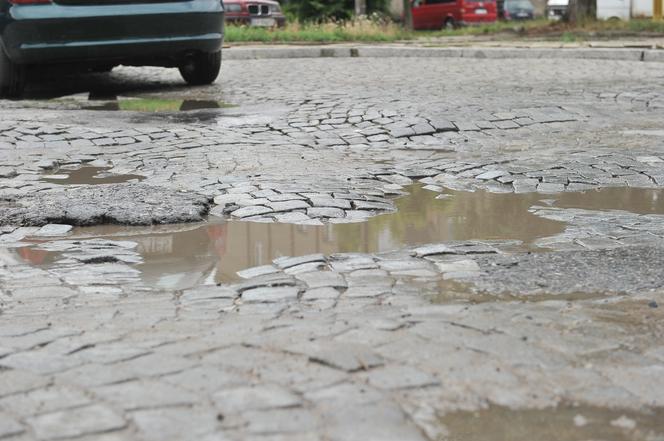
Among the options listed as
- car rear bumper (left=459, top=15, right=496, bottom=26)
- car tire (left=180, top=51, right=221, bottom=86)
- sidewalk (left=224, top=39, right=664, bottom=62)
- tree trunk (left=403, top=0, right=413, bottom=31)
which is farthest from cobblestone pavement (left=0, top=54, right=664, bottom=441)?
car rear bumper (left=459, top=15, right=496, bottom=26)

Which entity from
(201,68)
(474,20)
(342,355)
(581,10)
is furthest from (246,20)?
(342,355)

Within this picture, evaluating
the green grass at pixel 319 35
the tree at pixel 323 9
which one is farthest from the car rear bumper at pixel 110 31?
the tree at pixel 323 9

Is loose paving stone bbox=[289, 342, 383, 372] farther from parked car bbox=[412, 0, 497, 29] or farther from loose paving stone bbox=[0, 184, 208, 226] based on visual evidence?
parked car bbox=[412, 0, 497, 29]

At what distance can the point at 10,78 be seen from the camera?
10461mm

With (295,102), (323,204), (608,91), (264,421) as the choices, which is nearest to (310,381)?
(264,421)

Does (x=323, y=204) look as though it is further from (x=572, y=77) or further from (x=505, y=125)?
(x=572, y=77)

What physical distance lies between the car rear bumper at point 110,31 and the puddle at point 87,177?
3.27m

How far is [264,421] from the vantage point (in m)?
2.74

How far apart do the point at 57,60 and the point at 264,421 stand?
26.9ft

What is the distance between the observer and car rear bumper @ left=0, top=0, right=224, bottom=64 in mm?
9859

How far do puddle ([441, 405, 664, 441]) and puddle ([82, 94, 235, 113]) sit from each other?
7518mm

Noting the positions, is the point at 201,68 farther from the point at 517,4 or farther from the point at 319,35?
the point at 517,4

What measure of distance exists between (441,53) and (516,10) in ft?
89.6

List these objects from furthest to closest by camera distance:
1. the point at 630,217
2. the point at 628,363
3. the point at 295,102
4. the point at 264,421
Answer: the point at 295,102 < the point at 630,217 < the point at 628,363 < the point at 264,421
